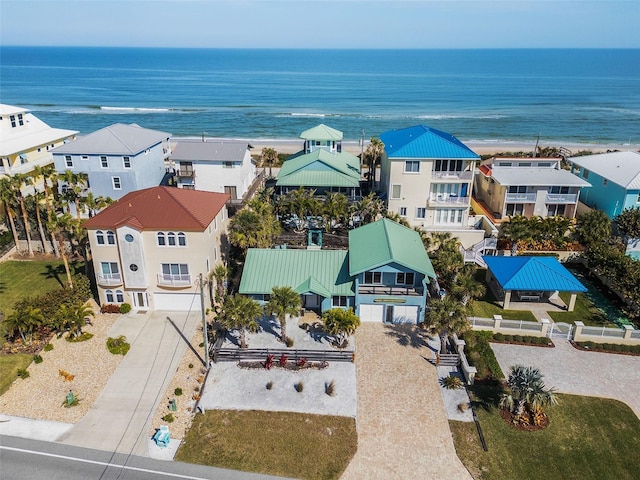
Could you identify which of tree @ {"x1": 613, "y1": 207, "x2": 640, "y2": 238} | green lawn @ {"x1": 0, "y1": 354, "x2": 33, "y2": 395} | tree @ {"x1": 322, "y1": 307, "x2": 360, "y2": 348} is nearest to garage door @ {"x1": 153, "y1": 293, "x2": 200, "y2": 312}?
green lawn @ {"x1": 0, "y1": 354, "x2": 33, "y2": 395}

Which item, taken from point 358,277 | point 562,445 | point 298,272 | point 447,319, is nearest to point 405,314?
point 358,277

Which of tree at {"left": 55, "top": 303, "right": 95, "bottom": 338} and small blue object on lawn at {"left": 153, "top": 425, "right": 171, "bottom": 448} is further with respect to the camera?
tree at {"left": 55, "top": 303, "right": 95, "bottom": 338}

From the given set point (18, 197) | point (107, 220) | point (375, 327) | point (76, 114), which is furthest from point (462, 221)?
point (76, 114)

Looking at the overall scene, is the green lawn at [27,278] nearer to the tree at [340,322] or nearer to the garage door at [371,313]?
the tree at [340,322]

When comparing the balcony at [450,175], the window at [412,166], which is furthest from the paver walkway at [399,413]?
the balcony at [450,175]

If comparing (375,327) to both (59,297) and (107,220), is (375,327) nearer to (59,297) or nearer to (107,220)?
(107,220)

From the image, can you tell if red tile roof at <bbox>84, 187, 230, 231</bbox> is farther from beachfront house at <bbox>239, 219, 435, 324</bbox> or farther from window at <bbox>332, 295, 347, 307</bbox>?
window at <bbox>332, 295, 347, 307</bbox>
